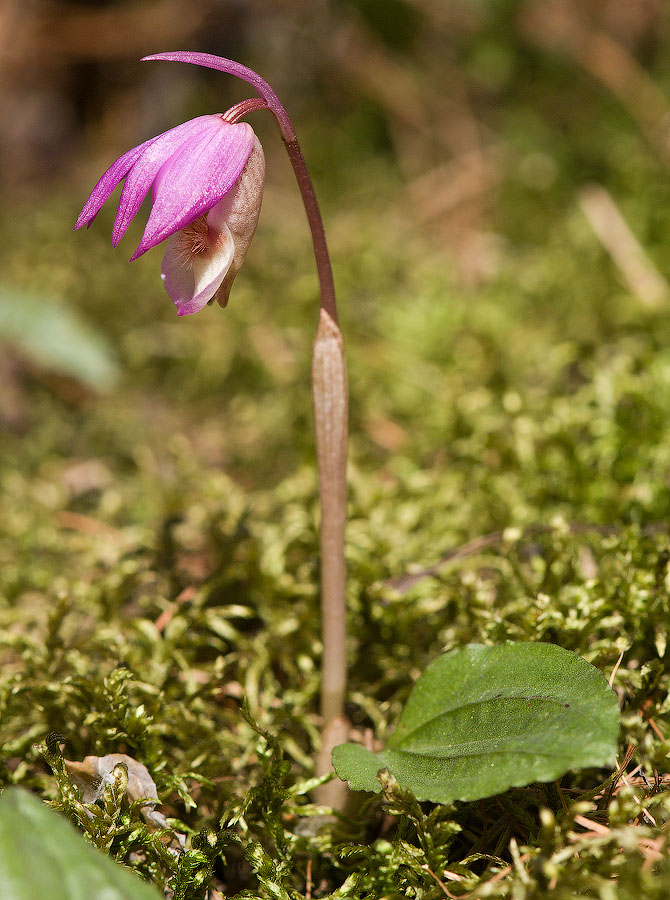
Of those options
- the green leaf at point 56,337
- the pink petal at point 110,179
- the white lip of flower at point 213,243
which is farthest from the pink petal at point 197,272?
the green leaf at point 56,337

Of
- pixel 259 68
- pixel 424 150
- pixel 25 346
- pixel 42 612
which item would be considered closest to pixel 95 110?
pixel 259 68

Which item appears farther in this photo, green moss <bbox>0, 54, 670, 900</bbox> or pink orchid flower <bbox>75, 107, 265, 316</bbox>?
green moss <bbox>0, 54, 670, 900</bbox>

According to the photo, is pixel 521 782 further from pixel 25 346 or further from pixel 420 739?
pixel 25 346

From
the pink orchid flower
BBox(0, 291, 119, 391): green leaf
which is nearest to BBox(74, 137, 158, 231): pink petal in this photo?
the pink orchid flower

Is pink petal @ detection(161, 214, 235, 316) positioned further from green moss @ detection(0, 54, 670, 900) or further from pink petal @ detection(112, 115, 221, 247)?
green moss @ detection(0, 54, 670, 900)

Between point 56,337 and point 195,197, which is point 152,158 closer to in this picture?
point 195,197
